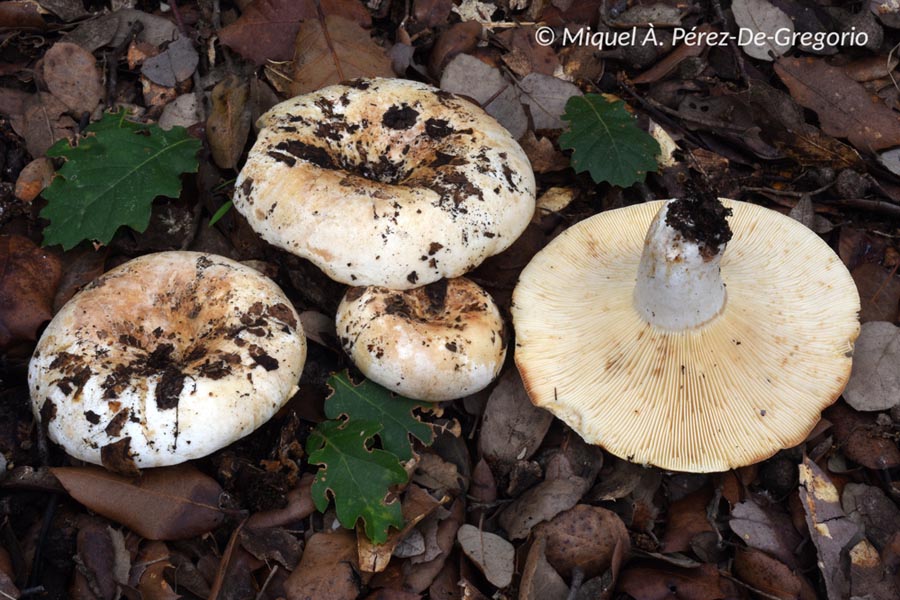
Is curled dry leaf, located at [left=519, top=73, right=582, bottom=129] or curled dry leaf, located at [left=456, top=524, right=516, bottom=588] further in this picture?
curled dry leaf, located at [left=519, top=73, right=582, bottom=129]

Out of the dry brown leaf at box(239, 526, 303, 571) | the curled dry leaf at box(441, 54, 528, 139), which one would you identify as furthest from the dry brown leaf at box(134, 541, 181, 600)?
the curled dry leaf at box(441, 54, 528, 139)

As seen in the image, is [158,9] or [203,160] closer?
[203,160]

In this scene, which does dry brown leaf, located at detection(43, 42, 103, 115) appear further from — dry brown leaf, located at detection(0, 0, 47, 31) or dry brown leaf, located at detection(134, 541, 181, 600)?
dry brown leaf, located at detection(134, 541, 181, 600)

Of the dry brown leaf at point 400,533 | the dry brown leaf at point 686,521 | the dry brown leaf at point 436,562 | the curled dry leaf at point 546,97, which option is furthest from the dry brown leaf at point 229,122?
the dry brown leaf at point 686,521

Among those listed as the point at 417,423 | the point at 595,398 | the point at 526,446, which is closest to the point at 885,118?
the point at 595,398

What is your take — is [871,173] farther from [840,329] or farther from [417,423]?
[417,423]

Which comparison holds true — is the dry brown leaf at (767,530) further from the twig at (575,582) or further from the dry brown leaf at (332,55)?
the dry brown leaf at (332,55)

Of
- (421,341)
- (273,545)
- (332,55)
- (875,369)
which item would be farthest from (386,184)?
(875,369)
